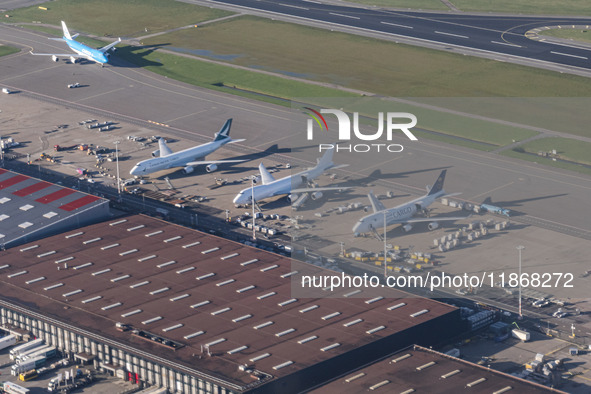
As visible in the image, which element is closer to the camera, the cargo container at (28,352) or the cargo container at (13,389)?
the cargo container at (13,389)

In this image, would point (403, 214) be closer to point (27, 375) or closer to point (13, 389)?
point (27, 375)

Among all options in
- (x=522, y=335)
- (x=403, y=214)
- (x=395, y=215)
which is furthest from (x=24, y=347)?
(x=522, y=335)

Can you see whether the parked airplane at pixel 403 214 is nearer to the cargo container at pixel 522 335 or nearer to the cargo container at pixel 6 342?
the cargo container at pixel 522 335

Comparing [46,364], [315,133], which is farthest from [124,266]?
[315,133]

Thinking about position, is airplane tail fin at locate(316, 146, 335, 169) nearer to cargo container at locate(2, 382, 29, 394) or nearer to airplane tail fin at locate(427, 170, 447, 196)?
airplane tail fin at locate(427, 170, 447, 196)

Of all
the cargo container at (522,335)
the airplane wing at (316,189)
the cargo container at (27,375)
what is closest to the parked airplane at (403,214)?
the airplane wing at (316,189)
